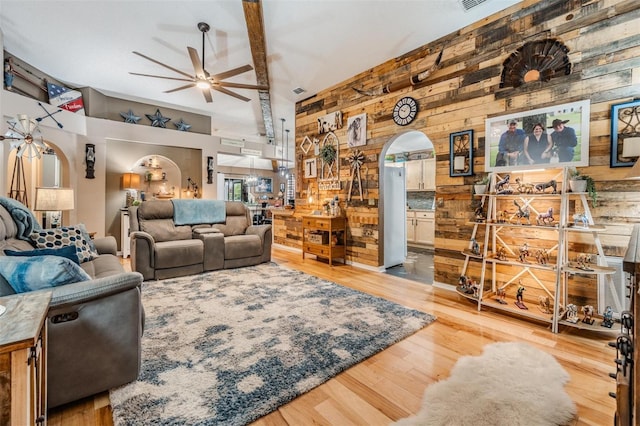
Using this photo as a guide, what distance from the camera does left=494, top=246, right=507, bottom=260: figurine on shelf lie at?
9.76 feet

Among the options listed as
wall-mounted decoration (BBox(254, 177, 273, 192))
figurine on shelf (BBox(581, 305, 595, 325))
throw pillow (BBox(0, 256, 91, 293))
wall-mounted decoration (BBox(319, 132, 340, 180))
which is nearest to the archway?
wall-mounted decoration (BBox(319, 132, 340, 180))

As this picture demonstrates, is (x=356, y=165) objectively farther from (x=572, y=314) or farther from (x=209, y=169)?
(x=209, y=169)

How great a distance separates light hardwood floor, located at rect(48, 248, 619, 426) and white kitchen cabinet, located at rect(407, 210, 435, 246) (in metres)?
3.69

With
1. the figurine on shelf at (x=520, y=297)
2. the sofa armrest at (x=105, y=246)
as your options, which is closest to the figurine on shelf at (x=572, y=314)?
the figurine on shelf at (x=520, y=297)

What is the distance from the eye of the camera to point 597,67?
8.41ft

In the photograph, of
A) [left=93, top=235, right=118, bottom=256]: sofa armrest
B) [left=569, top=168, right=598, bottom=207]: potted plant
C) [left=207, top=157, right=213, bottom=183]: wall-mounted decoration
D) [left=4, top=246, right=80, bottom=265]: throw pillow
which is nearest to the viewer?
[left=4, top=246, right=80, bottom=265]: throw pillow

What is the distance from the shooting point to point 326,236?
16.4 feet

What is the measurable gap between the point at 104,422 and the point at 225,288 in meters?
2.11

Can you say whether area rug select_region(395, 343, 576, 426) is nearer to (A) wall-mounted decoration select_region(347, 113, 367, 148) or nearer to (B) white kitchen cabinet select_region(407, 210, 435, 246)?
(A) wall-mounted decoration select_region(347, 113, 367, 148)

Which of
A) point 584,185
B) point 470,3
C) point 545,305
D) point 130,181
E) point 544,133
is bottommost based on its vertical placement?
point 545,305

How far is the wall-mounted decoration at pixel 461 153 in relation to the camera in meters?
3.36

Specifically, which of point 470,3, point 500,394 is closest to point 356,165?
point 470,3

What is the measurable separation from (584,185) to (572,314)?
111 centimetres

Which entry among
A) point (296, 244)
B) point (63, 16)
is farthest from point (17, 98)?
point (296, 244)
